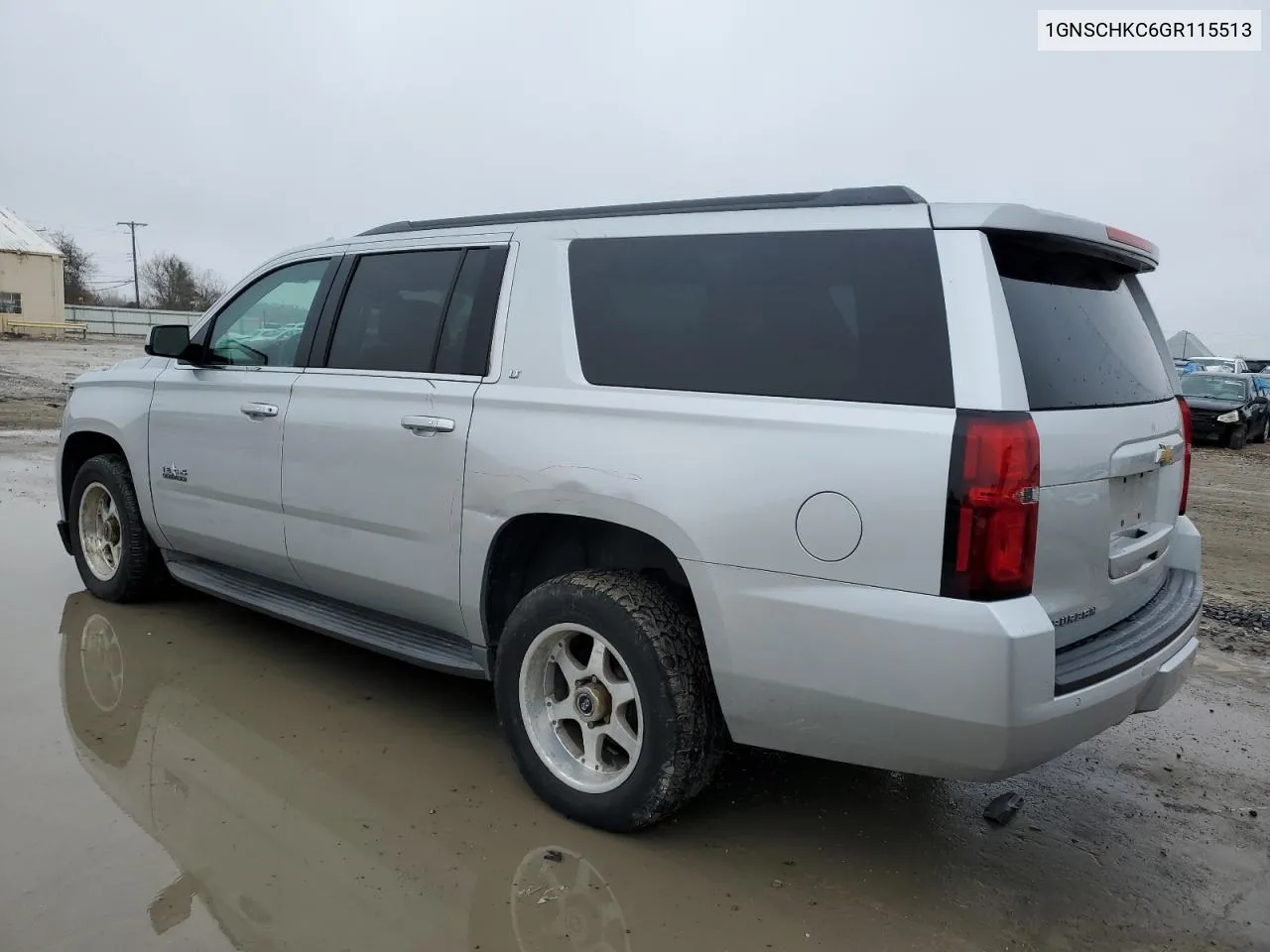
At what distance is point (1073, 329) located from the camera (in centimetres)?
286

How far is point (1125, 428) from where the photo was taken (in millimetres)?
2842

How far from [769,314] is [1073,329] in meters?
0.90

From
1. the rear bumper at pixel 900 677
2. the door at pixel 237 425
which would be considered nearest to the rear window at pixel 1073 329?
the rear bumper at pixel 900 677

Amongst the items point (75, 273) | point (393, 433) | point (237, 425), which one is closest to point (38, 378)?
point (237, 425)

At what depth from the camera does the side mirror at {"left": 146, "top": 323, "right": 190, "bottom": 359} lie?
15.1ft

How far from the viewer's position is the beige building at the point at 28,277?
155ft

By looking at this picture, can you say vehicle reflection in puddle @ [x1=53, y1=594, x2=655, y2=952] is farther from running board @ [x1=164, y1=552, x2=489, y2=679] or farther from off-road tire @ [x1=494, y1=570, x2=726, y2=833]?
running board @ [x1=164, y1=552, x2=489, y2=679]

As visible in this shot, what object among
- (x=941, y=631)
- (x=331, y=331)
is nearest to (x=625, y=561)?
(x=941, y=631)

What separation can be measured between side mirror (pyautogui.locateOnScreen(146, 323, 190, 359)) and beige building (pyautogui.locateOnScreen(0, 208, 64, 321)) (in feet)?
165

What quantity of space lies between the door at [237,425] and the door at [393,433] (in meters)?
0.16

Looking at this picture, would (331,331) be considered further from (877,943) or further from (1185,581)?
(1185,581)

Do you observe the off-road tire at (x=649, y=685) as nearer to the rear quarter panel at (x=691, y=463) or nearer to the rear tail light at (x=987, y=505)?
the rear quarter panel at (x=691, y=463)

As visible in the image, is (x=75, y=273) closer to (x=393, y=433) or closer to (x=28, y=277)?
(x=28, y=277)

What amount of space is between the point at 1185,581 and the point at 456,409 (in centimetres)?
268
